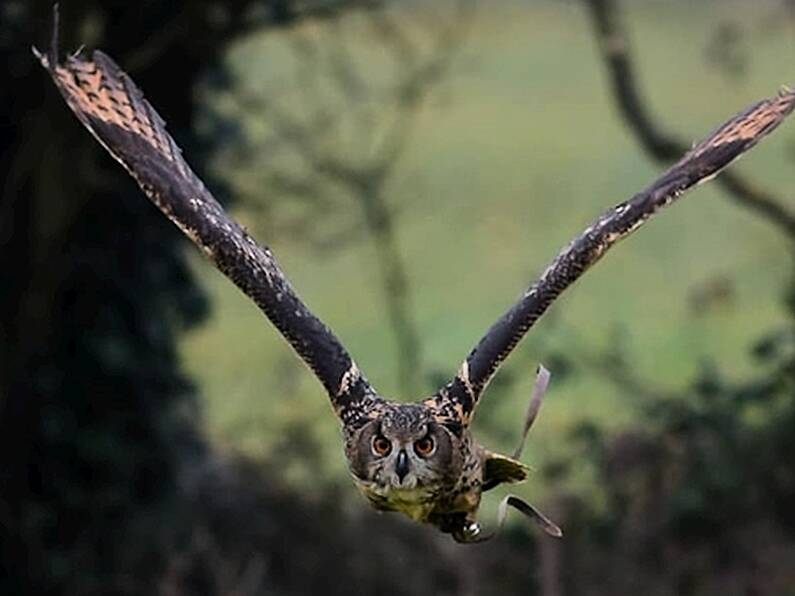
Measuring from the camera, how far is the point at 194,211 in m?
3.49

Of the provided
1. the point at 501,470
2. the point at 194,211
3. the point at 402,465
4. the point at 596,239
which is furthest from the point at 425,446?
the point at 194,211

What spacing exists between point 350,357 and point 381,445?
0.75ft

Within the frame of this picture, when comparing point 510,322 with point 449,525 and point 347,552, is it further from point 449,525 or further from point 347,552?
point 347,552

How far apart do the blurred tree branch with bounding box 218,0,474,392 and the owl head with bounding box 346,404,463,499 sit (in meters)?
5.00

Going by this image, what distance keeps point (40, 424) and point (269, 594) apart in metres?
1.21

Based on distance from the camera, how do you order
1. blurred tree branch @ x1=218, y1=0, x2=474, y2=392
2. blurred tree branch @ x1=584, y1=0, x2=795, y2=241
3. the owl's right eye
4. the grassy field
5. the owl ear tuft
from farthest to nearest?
the grassy field, blurred tree branch @ x1=218, y1=0, x2=474, y2=392, blurred tree branch @ x1=584, y1=0, x2=795, y2=241, the owl ear tuft, the owl's right eye

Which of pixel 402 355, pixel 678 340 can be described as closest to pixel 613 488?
pixel 402 355

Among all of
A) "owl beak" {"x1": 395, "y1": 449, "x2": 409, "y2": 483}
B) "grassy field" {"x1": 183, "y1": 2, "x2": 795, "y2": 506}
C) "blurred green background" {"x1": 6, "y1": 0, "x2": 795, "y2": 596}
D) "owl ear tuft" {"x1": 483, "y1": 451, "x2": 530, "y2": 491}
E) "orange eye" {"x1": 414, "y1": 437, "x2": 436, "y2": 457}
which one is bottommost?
"owl beak" {"x1": 395, "y1": 449, "x2": 409, "y2": 483}

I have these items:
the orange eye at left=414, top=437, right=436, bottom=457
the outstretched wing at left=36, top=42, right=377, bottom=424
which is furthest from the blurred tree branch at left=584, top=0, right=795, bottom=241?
the orange eye at left=414, top=437, right=436, bottom=457

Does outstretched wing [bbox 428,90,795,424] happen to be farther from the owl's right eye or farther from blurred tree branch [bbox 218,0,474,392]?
blurred tree branch [bbox 218,0,474,392]

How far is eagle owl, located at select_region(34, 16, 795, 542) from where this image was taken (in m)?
3.04

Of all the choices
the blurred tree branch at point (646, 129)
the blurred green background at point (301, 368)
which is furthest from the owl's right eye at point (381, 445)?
the blurred tree branch at point (646, 129)

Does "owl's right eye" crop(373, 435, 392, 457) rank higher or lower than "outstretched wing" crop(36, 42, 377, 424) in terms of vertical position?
lower

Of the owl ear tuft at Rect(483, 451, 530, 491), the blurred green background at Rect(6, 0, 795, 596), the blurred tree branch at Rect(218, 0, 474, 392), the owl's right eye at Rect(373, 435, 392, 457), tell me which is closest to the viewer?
the owl's right eye at Rect(373, 435, 392, 457)
